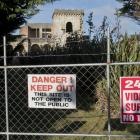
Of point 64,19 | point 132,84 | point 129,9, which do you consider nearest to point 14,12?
point 132,84

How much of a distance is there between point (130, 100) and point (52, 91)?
119 centimetres

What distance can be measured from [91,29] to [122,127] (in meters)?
9.47

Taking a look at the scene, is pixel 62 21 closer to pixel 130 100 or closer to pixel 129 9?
pixel 129 9

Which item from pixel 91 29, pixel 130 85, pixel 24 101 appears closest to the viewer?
pixel 130 85

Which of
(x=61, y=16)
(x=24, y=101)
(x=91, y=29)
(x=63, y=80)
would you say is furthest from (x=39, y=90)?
(x=61, y=16)

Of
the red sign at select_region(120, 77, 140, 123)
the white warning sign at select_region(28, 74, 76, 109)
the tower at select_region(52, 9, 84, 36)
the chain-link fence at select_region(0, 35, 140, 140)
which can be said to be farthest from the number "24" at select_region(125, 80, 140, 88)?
the tower at select_region(52, 9, 84, 36)

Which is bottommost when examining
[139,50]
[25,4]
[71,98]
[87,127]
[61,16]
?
[87,127]

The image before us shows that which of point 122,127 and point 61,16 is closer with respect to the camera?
point 122,127

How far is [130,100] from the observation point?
21.6ft

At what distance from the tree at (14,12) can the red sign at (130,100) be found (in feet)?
15.8

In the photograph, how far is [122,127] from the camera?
433 inches

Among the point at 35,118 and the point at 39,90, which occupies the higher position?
the point at 39,90

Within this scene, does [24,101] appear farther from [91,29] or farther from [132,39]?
[91,29]

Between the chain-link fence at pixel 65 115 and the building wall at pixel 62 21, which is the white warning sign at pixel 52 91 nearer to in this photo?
the chain-link fence at pixel 65 115
